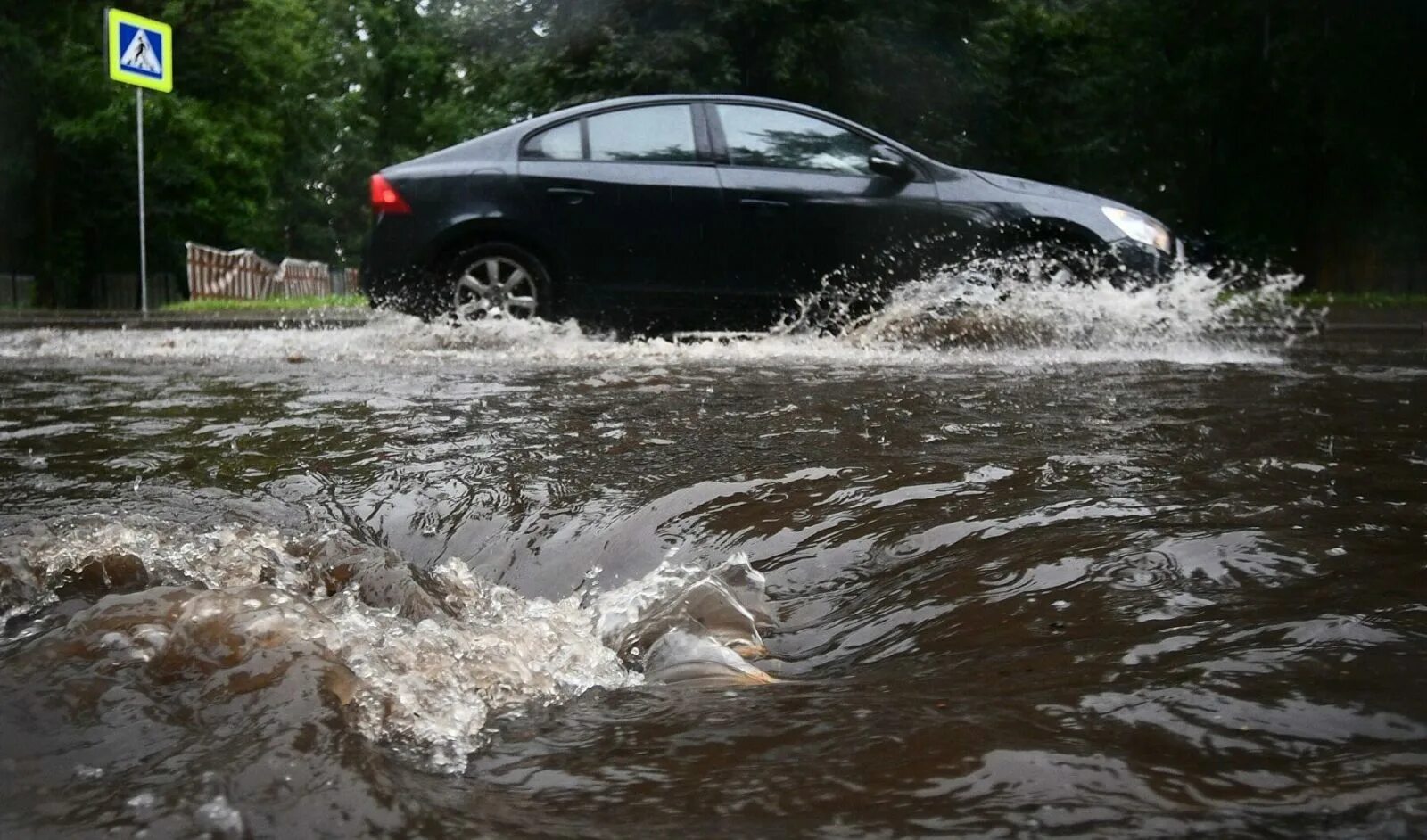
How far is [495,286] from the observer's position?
8.05 meters

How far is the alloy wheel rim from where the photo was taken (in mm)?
8039

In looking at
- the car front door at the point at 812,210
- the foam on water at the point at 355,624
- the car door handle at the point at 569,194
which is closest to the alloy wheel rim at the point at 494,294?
the car door handle at the point at 569,194

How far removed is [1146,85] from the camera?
2314 centimetres

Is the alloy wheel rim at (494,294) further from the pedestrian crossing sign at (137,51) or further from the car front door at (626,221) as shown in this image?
the pedestrian crossing sign at (137,51)

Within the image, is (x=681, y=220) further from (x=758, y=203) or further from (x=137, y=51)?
(x=137, y=51)

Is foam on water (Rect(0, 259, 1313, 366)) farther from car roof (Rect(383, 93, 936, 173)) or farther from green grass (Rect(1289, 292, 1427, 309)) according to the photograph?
green grass (Rect(1289, 292, 1427, 309))

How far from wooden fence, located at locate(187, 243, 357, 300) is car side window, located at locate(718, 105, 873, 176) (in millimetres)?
24339

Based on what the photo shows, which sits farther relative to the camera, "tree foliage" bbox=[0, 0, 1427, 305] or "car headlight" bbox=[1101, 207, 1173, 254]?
"tree foliage" bbox=[0, 0, 1427, 305]

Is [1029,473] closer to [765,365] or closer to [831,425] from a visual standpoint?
[831,425]

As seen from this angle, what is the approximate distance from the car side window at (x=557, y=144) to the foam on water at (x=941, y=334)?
1.03 m

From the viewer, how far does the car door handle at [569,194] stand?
8.09 metres

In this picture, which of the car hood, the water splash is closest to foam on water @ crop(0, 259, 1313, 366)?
the water splash

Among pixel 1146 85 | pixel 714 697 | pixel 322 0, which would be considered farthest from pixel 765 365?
pixel 322 0

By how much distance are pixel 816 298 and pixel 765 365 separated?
65.5 inches
